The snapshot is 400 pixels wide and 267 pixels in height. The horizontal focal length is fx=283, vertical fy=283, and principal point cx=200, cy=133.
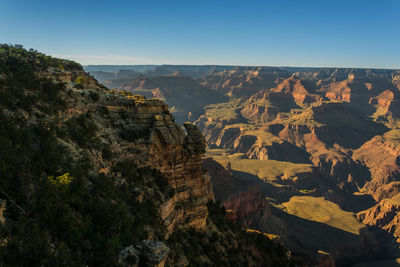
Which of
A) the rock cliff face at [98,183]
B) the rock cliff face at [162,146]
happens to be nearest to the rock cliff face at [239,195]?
the rock cliff face at [98,183]

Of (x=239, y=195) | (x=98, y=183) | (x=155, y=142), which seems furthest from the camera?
(x=239, y=195)

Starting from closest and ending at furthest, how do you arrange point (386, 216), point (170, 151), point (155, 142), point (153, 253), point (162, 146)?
point (153, 253), point (155, 142), point (162, 146), point (170, 151), point (386, 216)

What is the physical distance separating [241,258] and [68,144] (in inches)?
1054

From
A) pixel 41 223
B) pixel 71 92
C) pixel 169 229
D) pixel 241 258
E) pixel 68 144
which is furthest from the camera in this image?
pixel 241 258

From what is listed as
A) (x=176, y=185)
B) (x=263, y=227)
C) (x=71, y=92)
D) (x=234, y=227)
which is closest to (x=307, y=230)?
(x=263, y=227)

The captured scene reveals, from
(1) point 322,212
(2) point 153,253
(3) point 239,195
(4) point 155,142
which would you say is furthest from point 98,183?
(1) point 322,212

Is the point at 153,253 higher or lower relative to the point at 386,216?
higher

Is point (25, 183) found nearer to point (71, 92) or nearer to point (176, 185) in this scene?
point (71, 92)

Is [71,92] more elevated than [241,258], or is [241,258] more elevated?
[71,92]

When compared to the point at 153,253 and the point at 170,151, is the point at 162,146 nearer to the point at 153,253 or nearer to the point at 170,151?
the point at 170,151

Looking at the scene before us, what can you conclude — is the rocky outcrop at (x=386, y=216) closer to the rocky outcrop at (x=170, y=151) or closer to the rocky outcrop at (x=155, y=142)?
the rocky outcrop at (x=170, y=151)

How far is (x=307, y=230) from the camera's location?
121 metres

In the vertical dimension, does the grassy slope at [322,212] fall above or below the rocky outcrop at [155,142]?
below

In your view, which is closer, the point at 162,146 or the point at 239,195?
the point at 162,146
